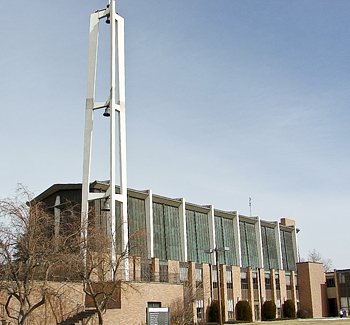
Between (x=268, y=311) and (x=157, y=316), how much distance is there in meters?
37.5

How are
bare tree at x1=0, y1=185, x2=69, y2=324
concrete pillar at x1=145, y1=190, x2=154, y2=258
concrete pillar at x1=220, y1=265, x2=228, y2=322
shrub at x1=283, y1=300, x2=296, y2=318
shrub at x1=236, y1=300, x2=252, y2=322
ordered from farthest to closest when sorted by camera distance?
shrub at x1=283, y1=300, x2=296, y2=318
shrub at x1=236, y1=300, x2=252, y2=322
concrete pillar at x1=220, y1=265, x2=228, y2=322
concrete pillar at x1=145, y1=190, x2=154, y2=258
bare tree at x1=0, y1=185, x2=69, y2=324

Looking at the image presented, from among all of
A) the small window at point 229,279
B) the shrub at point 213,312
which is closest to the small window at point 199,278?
the shrub at point 213,312

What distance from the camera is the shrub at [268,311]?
60.6 m

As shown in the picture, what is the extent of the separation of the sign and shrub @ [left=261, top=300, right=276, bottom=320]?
36.8 m

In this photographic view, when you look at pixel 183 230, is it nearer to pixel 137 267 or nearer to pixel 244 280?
pixel 244 280

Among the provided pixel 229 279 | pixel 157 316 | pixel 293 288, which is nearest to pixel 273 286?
pixel 293 288

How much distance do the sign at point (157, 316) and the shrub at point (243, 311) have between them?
104 ft

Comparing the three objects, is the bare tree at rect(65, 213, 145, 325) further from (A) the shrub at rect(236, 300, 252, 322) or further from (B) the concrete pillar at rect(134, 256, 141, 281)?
(A) the shrub at rect(236, 300, 252, 322)

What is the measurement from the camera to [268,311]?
60.9m

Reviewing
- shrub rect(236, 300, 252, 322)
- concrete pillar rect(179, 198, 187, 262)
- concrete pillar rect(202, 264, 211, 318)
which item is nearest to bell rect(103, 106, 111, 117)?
concrete pillar rect(179, 198, 187, 262)

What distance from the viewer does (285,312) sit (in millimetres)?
64625

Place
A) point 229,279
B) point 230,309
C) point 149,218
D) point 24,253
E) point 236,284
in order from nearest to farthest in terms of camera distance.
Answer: point 24,253 → point 149,218 → point 230,309 → point 229,279 → point 236,284

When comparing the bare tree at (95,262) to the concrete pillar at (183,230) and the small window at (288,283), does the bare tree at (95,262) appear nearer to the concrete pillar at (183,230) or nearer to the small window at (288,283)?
the concrete pillar at (183,230)

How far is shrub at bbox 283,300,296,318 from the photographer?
64.0 metres
